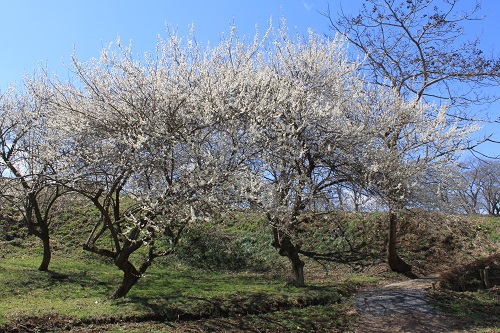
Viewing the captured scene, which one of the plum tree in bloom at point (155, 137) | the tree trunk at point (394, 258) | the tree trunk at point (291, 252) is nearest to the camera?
the plum tree in bloom at point (155, 137)

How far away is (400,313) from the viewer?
7.63m

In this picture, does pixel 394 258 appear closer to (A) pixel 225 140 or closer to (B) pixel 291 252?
(B) pixel 291 252

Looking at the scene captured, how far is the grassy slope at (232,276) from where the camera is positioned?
6.89 meters

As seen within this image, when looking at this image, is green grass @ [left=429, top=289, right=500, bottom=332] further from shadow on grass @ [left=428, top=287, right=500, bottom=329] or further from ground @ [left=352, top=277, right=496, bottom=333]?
ground @ [left=352, top=277, right=496, bottom=333]

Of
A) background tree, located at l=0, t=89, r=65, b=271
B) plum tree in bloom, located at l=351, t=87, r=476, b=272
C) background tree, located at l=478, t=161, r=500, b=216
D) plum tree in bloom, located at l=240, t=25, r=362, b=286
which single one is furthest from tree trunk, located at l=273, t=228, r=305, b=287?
background tree, located at l=478, t=161, r=500, b=216

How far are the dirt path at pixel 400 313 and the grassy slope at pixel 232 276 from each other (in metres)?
0.34

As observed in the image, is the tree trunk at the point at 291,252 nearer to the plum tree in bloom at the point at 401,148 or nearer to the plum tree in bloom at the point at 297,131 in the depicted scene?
the plum tree in bloom at the point at 297,131

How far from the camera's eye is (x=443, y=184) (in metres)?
8.73

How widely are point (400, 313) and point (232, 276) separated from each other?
4883 millimetres

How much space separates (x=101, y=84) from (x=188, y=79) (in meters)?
1.44

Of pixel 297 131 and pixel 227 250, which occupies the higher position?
pixel 297 131

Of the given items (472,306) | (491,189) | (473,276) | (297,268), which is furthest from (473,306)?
(491,189)

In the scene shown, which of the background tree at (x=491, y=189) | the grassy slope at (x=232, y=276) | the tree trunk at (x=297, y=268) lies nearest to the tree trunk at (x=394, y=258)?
the grassy slope at (x=232, y=276)

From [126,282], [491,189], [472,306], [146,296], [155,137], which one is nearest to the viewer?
[155,137]
